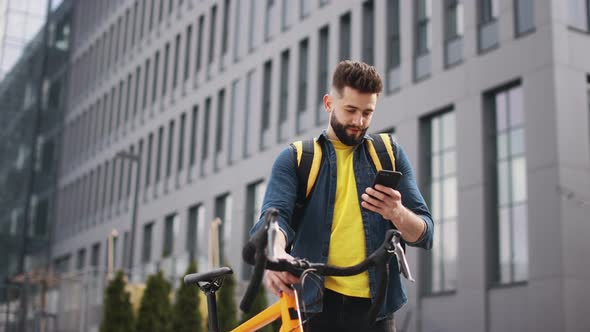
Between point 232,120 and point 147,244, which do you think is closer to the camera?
point 232,120

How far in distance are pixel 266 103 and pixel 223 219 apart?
15.7 ft

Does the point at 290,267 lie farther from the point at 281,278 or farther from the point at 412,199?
the point at 412,199

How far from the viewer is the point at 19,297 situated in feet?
134

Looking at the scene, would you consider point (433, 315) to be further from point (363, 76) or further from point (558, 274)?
point (363, 76)

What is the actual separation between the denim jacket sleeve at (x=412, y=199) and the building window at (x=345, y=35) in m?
25.2

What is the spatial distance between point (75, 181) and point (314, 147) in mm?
51006

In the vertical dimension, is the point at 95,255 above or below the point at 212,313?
above

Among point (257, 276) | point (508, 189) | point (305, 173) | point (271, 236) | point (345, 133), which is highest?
point (508, 189)

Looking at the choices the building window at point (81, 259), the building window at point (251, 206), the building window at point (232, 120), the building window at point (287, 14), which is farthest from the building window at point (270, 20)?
the building window at point (81, 259)

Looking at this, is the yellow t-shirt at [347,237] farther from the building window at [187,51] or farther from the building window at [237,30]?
the building window at [187,51]

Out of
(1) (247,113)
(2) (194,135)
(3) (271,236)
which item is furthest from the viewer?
(2) (194,135)

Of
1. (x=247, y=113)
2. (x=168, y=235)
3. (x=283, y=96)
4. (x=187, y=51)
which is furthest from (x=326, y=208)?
(x=187, y=51)

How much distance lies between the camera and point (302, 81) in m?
30.9

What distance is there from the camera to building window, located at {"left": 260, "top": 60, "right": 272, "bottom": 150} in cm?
3241
